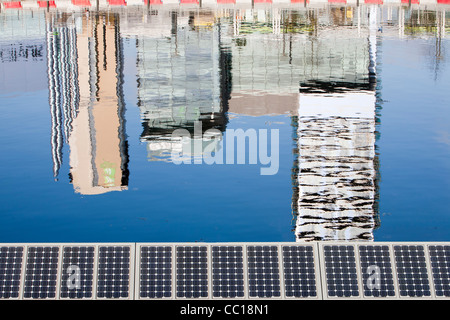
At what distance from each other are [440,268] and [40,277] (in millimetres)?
6534

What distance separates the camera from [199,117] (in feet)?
89.9

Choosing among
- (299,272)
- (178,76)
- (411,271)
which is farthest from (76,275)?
(178,76)

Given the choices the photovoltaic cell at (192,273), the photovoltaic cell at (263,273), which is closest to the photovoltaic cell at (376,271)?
the photovoltaic cell at (263,273)

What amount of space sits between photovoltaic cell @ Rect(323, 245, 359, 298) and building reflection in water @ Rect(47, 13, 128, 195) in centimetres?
735

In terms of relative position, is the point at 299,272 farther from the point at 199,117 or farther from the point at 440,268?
the point at 199,117

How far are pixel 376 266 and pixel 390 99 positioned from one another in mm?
16060

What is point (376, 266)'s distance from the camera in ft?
36.6

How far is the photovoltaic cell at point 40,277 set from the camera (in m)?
11.1

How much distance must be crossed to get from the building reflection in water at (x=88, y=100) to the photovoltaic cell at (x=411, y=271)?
8131 millimetres

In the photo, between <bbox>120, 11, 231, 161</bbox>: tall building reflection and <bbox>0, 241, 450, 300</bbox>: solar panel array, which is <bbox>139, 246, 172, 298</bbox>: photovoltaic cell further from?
<bbox>120, 11, 231, 161</bbox>: tall building reflection

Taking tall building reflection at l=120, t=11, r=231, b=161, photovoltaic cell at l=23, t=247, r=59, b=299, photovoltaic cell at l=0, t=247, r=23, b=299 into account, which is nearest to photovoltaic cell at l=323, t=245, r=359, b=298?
photovoltaic cell at l=23, t=247, r=59, b=299

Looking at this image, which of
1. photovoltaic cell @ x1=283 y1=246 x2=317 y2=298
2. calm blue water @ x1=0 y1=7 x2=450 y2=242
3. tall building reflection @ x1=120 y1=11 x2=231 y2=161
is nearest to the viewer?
photovoltaic cell @ x1=283 y1=246 x2=317 y2=298

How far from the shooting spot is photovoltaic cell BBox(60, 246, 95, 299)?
438 inches

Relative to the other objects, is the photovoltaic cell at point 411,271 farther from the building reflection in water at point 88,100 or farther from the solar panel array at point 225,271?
the building reflection in water at point 88,100
